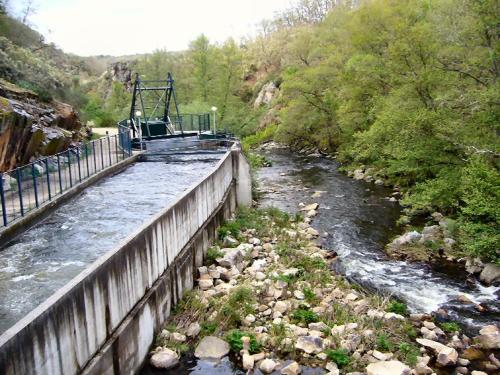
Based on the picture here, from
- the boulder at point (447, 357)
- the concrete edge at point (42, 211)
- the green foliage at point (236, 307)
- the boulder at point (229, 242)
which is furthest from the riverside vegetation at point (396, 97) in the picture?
the concrete edge at point (42, 211)

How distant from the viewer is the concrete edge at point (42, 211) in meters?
11.4

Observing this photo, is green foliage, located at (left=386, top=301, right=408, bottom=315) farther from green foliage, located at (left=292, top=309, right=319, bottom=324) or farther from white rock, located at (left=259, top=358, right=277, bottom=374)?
white rock, located at (left=259, top=358, right=277, bottom=374)

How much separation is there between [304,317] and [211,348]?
93.1 inches

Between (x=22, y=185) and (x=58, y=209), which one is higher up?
(x=22, y=185)

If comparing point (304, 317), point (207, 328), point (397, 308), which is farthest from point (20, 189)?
point (397, 308)

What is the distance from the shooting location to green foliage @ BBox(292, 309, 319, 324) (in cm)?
1067

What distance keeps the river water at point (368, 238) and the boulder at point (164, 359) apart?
6.33 m

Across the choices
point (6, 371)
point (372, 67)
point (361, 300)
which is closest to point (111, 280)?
point (6, 371)

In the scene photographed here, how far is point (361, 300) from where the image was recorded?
1188 cm

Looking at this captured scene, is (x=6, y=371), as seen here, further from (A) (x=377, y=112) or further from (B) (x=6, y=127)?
(A) (x=377, y=112)

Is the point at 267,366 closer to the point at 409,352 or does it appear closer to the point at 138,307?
the point at 138,307

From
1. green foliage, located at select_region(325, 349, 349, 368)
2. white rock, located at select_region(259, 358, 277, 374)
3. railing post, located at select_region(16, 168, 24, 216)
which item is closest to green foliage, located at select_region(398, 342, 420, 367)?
green foliage, located at select_region(325, 349, 349, 368)

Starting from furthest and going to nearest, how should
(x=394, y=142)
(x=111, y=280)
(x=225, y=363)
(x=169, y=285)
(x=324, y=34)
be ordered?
(x=324, y=34) → (x=394, y=142) → (x=169, y=285) → (x=225, y=363) → (x=111, y=280)

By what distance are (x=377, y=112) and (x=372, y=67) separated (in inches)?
107
